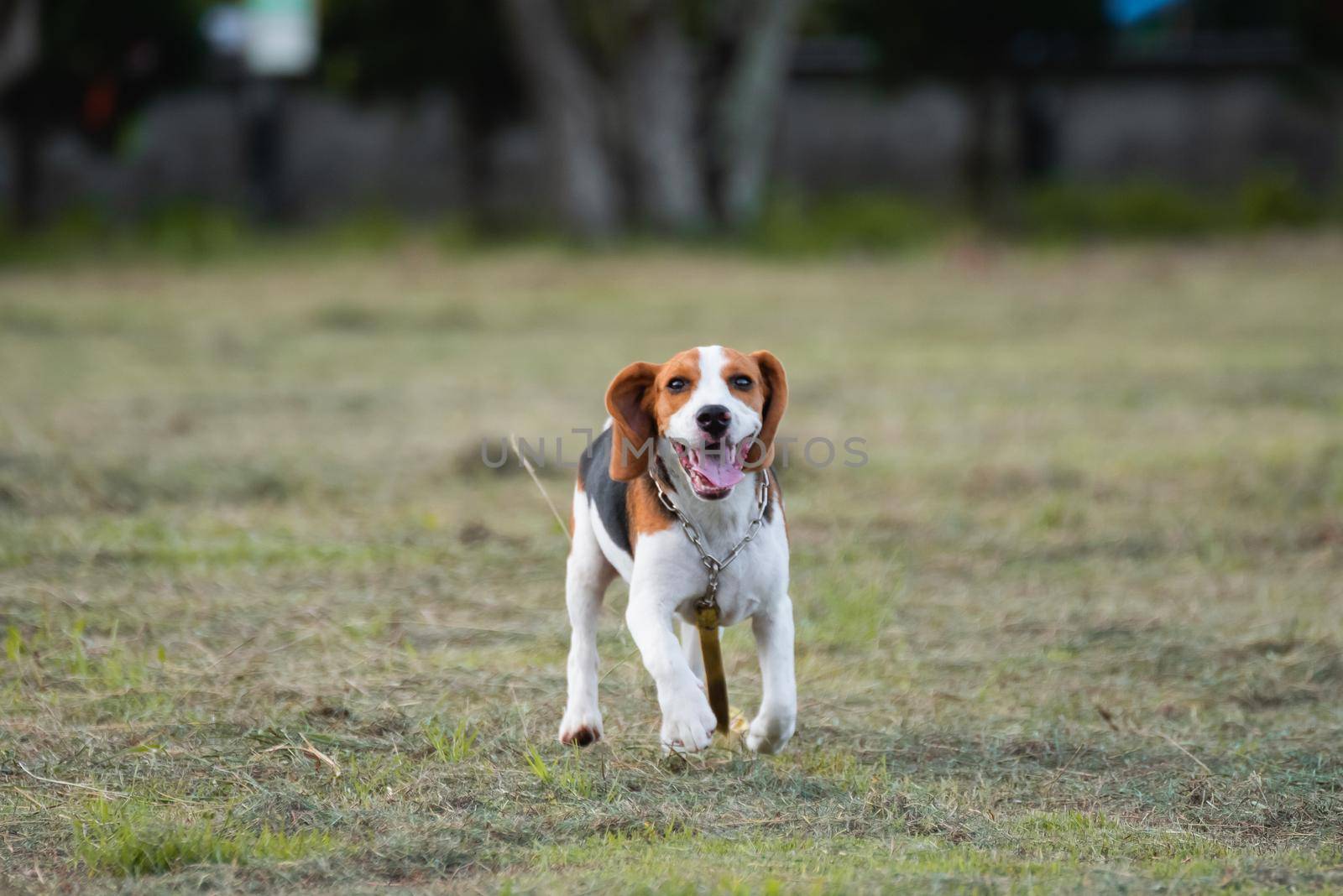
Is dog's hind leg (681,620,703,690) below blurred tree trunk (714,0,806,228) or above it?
below

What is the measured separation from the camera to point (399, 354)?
12.6 m

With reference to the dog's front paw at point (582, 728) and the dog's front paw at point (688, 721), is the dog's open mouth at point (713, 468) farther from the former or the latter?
the dog's front paw at point (582, 728)

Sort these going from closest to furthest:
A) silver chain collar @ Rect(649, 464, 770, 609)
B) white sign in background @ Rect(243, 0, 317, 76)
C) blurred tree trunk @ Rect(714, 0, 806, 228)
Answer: silver chain collar @ Rect(649, 464, 770, 609) → blurred tree trunk @ Rect(714, 0, 806, 228) → white sign in background @ Rect(243, 0, 317, 76)

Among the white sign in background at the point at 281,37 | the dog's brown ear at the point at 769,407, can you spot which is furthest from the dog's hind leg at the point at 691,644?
the white sign in background at the point at 281,37

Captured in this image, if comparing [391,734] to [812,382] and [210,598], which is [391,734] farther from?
[812,382]

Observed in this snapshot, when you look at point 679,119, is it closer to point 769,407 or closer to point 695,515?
point 769,407

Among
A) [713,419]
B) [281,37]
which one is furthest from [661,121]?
[713,419]

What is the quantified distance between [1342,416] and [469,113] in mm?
14605

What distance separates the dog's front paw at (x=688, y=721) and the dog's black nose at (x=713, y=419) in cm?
61

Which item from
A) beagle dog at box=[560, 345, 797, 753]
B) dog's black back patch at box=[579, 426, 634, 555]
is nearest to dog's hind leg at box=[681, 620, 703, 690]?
beagle dog at box=[560, 345, 797, 753]

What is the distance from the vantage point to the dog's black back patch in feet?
13.8

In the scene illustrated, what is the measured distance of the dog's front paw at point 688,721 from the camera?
389 cm

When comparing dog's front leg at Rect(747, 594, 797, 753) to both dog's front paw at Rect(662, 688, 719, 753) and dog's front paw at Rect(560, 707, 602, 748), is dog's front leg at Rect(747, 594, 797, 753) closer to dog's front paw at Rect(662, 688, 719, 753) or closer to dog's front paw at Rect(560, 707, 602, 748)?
dog's front paw at Rect(662, 688, 719, 753)

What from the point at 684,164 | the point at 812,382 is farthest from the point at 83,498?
the point at 684,164
